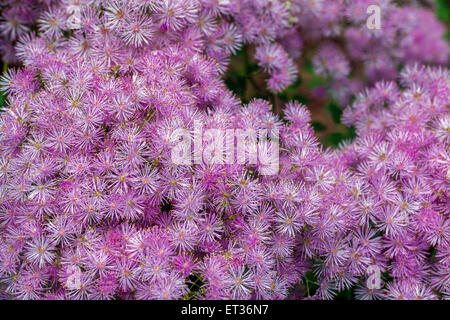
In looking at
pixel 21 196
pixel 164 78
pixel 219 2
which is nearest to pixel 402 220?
pixel 164 78

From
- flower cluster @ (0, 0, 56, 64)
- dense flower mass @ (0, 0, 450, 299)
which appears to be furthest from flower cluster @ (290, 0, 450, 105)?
flower cluster @ (0, 0, 56, 64)

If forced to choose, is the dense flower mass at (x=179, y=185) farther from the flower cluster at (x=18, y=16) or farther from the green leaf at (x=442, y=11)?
the green leaf at (x=442, y=11)

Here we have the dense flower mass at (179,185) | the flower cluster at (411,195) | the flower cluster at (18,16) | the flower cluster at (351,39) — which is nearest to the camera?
the dense flower mass at (179,185)

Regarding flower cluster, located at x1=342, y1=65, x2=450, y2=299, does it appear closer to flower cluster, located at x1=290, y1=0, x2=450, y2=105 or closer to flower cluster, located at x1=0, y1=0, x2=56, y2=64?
flower cluster, located at x1=290, y1=0, x2=450, y2=105

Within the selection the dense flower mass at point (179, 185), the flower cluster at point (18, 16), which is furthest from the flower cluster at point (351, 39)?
the flower cluster at point (18, 16)

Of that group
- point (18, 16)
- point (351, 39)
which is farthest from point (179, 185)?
point (351, 39)

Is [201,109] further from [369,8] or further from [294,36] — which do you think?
[369,8]

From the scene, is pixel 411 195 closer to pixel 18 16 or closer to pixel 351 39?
pixel 351 39

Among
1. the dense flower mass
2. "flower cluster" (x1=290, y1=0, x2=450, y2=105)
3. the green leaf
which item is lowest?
the dense flower mass
